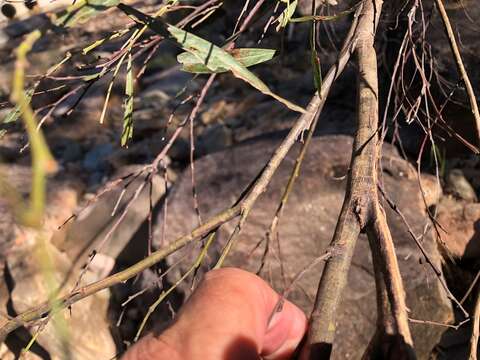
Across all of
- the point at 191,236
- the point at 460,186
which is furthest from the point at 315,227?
the point at 191,236

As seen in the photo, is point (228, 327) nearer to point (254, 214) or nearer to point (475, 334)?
point (475, 334)

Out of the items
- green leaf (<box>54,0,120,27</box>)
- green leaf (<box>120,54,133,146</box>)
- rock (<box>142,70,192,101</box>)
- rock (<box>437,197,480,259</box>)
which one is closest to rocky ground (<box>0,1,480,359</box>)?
rock (<box>437,197,480,259</box>)

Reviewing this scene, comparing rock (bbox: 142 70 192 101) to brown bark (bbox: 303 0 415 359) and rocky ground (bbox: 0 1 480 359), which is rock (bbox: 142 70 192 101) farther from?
brown bark (bbox: 303 0 415 359)

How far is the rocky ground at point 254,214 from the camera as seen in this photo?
187 cm

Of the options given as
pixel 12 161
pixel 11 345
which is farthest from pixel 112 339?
pixel 12 161

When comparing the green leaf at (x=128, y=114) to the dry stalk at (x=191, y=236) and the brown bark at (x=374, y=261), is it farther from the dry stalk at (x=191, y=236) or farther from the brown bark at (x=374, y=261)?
the brown bark at (x=374, y=261)

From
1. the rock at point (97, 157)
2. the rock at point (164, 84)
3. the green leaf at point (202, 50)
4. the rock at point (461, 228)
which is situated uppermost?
the green leaf at point (202, 50)

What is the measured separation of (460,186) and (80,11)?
1986 millimetres

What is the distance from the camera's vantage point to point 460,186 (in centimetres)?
231

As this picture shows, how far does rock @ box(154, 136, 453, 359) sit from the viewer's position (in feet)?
6.04

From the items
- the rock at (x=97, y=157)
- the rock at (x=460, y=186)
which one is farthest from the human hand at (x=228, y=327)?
the rock at (x=97, y=157)

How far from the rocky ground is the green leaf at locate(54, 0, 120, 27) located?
2.32 feet

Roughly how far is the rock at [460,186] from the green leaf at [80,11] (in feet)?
6.29

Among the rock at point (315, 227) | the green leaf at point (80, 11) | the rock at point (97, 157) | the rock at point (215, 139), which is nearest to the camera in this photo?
the green leaf at point (80, 11)
